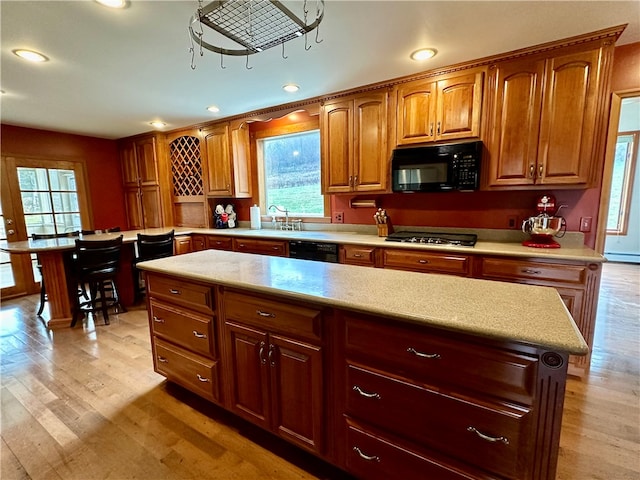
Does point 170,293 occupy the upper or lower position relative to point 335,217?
lower

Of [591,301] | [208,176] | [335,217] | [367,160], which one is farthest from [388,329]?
[208,176]

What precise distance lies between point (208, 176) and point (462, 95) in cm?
352

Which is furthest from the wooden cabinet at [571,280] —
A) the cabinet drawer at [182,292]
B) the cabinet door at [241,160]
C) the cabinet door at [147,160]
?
the cabinet door at [147,160]

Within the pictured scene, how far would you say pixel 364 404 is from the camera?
4.14ft

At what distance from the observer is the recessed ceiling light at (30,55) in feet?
7.20

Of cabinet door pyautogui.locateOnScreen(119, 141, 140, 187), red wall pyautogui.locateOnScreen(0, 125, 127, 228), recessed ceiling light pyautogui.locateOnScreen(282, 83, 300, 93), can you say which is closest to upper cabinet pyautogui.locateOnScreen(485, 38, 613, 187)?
recessed ceiling light pyautogui.locateOnScreen(282, 83, 300, 93)

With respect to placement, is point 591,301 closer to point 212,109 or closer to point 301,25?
point 301,25

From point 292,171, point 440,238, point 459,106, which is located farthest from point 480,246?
point 292,171

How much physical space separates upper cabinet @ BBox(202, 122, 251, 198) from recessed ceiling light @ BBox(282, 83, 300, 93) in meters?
1.18

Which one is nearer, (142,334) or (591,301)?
(591,301)

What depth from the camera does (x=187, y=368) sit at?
193cm

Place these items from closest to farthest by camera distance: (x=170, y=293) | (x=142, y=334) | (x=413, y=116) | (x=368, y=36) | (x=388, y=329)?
1. (x=388, y=329)
2. (x=170, y=293)
3. (x=368, y=36)
4. (x=413, y=116)
5. (x=142, y=334)

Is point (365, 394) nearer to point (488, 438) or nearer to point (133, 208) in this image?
point (488, 438)

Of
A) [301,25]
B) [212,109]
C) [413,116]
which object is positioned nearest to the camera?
[301,25]
